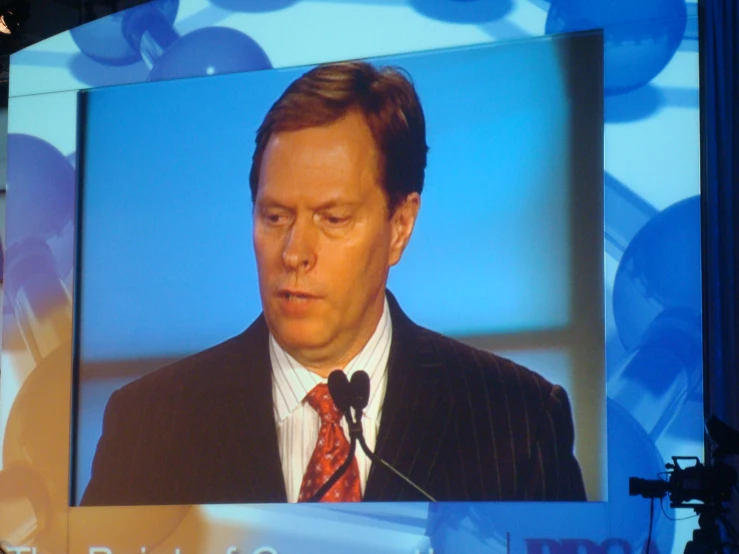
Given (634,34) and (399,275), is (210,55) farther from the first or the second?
(634,34)

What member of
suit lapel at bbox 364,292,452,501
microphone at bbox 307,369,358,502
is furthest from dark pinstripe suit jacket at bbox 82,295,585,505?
Result: microphone at bbox 307,369,358,502

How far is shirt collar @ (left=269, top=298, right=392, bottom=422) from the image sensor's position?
17.4 feet

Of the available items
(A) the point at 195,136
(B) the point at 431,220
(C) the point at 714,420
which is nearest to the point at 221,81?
(A) the point at 195,136

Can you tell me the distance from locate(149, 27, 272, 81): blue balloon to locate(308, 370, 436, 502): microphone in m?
1.58

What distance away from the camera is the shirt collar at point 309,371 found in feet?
17.4

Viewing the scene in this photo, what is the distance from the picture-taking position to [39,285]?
237 inches

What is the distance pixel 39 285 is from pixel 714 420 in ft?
11.6

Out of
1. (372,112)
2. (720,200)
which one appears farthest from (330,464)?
(720,200)

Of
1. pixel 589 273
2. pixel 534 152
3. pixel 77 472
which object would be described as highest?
pixel 534 152

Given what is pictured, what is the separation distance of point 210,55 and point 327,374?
1.69 m

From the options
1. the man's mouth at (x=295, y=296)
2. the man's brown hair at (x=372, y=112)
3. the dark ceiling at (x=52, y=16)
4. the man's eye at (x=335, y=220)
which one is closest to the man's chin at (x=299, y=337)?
the man's mouth at (x=295, y=296)

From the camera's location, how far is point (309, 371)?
5430mm

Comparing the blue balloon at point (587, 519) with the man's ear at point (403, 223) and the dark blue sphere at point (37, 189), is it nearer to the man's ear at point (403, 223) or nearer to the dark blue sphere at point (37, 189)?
the man's ear at point (403, 223)

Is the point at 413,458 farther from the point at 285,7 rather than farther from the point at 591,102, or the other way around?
the point at 285,7
